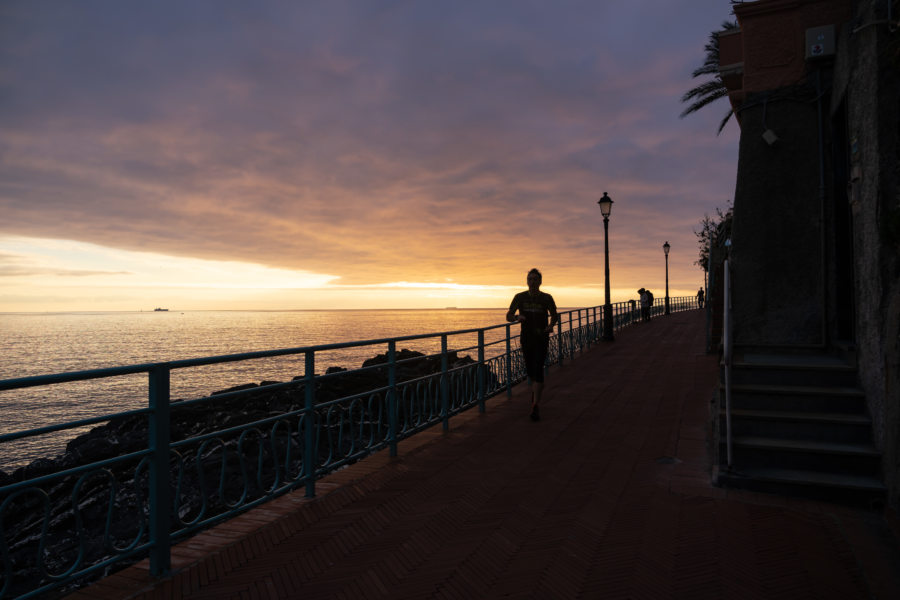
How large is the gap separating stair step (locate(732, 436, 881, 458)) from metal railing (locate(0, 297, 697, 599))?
3251mm

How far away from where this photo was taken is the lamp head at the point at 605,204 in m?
17.5

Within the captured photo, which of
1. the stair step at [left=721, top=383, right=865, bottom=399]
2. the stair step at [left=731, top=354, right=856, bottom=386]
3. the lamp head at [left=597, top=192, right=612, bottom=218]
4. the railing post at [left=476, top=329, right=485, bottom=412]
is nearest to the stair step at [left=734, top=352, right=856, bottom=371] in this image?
the stair step at [left=731, top=354, right=856, bottom=386]

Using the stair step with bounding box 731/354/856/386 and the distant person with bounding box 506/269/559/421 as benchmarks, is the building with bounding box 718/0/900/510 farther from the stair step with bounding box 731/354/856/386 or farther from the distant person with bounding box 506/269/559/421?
the distant person with bounding box 506/269/559/421

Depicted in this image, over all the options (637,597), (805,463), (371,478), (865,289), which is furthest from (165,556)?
(865,289)

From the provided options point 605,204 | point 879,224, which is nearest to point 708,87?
point 605,204

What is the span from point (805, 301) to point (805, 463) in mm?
2328

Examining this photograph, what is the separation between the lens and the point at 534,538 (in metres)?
3.56

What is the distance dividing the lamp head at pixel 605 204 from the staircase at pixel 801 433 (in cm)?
1292

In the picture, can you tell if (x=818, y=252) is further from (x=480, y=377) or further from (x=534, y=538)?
(x=534, y=538)

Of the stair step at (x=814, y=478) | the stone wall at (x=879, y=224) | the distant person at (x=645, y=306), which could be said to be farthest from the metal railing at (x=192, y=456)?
the distant person at (x=645, y=306)

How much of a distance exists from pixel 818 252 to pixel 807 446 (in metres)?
2.64

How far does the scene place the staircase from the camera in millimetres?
4155

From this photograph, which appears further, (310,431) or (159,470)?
(310,431)

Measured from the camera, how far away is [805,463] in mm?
4391
